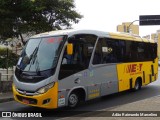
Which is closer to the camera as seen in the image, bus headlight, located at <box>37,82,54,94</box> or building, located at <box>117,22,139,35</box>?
bus headlight, located at <box>37,82,54,94</box>

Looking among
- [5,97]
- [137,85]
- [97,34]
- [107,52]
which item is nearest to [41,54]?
[97,34]

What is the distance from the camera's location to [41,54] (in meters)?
10.2

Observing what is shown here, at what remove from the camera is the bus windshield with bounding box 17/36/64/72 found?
32.4 ft

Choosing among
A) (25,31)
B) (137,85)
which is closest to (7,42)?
(25,31)

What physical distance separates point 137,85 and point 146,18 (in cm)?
496

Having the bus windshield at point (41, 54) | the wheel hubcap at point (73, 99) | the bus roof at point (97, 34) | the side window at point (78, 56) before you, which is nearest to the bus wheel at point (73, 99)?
the wheel hubcap at point (73, 99)

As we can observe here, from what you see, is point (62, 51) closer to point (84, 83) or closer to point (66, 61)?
point (66, 61)

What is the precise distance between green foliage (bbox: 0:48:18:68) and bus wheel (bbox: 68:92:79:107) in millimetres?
6762

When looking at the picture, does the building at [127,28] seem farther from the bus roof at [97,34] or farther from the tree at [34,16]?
the bus roof at [97,34]

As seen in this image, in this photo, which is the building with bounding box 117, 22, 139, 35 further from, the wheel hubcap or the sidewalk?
the wheel hubcap

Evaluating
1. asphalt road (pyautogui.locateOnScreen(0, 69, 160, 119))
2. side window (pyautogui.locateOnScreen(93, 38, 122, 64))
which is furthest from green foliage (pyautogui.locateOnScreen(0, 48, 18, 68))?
side window (pyautogui.locateOnScreen(93, 38, 122, 64))

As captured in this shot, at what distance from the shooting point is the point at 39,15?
1761 cm

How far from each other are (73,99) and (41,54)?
77.8 inches

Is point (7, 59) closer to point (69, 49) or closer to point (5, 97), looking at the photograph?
point (5, 97)
